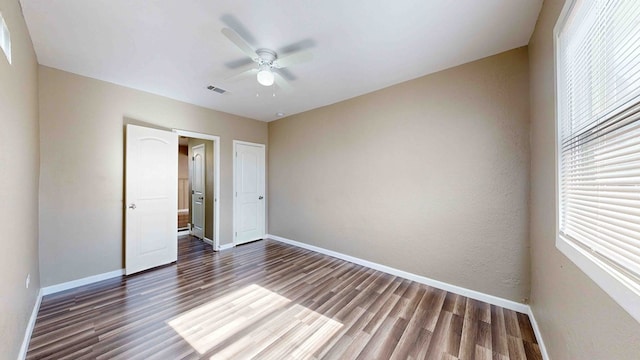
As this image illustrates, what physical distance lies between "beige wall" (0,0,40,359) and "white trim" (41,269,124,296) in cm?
44

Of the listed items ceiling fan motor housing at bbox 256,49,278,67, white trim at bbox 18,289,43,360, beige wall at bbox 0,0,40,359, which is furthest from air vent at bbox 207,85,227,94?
white trim at bbox 18,289,43,360

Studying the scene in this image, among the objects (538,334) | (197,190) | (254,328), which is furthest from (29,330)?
(538,334)

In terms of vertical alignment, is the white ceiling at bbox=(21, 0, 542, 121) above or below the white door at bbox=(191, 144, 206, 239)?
above

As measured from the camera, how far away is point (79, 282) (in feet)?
9.21

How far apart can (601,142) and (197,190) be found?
19.2 feet

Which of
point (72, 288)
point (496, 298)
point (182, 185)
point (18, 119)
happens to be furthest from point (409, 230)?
point (182, 185)

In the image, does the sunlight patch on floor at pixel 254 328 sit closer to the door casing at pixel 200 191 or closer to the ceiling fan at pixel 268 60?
the ceiling fan at pixel 268 60

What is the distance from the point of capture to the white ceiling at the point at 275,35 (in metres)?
1.76

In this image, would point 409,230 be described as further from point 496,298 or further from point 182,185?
point 182,185

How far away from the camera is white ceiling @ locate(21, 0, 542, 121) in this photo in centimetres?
176

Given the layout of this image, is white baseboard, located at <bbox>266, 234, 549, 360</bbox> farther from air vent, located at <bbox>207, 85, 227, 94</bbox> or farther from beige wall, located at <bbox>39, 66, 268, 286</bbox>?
beige wall, located at <bbox>39, 66, 268, 286</bbox>

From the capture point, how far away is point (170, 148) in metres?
3.52

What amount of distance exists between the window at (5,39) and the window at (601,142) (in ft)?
10.00

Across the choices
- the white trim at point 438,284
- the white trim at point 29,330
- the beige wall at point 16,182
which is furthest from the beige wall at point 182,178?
the white trim at point 438,284
